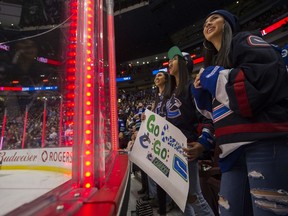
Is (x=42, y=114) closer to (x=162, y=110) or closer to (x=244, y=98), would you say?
(x=162, y=110)

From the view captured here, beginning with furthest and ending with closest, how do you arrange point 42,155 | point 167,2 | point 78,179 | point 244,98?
point 167,2 < point 42,155 < point 78,179 < point 244,98

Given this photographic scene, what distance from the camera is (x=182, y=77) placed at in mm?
1466

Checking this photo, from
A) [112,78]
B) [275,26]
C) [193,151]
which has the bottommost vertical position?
[193,151]

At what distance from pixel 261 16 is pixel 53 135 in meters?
13.0

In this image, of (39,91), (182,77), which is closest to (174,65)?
(182,77)

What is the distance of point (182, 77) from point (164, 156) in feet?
1.77

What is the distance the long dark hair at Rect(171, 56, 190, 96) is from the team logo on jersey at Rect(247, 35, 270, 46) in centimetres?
66

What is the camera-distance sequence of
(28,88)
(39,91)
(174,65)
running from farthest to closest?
(28,88) < (39,91) < (174,65)

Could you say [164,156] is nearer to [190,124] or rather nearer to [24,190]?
[190,124]

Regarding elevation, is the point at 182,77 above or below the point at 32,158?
above

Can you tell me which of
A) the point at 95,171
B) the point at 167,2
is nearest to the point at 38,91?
the point at 95,171

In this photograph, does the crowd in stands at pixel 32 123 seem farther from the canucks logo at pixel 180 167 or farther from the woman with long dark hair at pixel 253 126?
the woman with long dark hair at pixel 253 126

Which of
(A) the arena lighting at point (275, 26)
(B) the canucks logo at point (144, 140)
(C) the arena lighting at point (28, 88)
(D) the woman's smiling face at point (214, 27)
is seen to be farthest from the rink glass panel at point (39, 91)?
(A) the arena lighting at point (275, 26)

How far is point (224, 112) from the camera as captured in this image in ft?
2.71
